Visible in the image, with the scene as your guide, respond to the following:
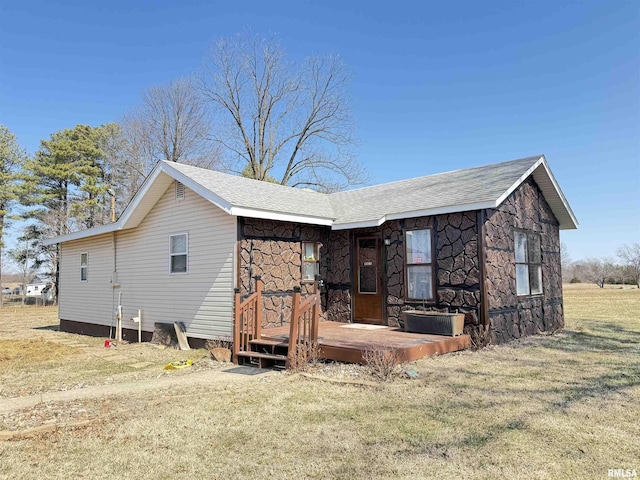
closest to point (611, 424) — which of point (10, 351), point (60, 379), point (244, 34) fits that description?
point (60, 379)

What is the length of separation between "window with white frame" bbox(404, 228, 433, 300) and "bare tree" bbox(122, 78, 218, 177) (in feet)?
68.1

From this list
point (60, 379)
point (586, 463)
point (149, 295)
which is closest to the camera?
point (586, 463)

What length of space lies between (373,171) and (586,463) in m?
24.6

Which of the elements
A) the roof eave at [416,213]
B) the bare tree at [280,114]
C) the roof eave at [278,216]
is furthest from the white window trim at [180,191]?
the bare tree at [280,114]

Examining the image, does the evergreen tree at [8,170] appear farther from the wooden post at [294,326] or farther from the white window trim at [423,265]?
the wooden post at [294,326]

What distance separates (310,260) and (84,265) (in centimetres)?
809

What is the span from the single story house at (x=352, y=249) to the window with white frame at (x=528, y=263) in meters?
0.05

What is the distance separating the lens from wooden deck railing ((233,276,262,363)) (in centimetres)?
787

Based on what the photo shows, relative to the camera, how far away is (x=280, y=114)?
27562 millimetres

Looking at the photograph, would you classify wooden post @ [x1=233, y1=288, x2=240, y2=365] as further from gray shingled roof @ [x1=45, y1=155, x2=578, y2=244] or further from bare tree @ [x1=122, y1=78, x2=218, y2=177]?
bare tree @ [x1=122, y1=78, x2=218, y2=177]

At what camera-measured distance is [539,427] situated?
4051 millimetres

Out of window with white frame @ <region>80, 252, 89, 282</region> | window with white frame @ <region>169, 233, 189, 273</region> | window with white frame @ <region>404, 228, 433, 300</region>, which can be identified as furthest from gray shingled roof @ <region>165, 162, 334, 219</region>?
window with white frame @ <region>80, 252, 89, 282</region>

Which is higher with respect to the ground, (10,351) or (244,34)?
(244,34)

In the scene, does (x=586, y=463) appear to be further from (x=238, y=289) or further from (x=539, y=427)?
(x=238, y=289)
